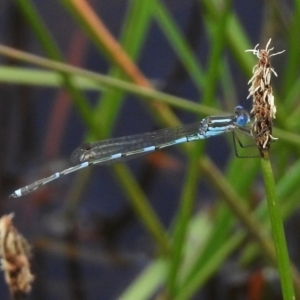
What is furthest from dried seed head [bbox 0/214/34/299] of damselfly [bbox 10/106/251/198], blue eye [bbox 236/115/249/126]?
blue eye [bbox 236/115/249/126]

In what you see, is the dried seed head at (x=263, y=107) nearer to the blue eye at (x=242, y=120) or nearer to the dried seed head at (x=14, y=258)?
the dried seed head at (x=14, y=258)

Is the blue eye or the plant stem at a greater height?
the blue eye

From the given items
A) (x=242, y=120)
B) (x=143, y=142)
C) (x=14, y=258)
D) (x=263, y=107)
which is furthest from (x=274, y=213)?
(x=143, y=142)

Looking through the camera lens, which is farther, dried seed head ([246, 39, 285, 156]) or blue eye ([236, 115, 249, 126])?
blue eye ([236, 115, 249, 126])

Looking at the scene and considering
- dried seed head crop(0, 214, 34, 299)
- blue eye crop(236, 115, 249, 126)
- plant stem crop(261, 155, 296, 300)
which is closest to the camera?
plant stem crop(261, 155, 296, 300)

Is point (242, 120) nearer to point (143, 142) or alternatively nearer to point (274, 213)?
point (143, 142)

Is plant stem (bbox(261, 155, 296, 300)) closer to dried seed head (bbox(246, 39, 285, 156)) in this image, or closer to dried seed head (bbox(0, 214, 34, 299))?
dried seed head (bbox(246, 39, 285, 156))

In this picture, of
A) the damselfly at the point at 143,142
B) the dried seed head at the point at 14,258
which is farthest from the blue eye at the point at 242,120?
the dried seed head at the point at 14,258

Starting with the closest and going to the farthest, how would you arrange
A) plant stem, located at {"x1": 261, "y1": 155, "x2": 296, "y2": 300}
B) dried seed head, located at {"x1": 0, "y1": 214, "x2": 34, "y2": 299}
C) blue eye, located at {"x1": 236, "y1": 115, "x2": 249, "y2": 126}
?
plant stem, located at {"x1": 261, "y1": 155, "x2": 296, "y2": 300} < dried seed head, located at {"x1": 0, "y1": 214, "x2": 34, "y2": 299} < blue eye, located at {"x1": 236, "y1": 115, "x2": 249, "y2": 126}
